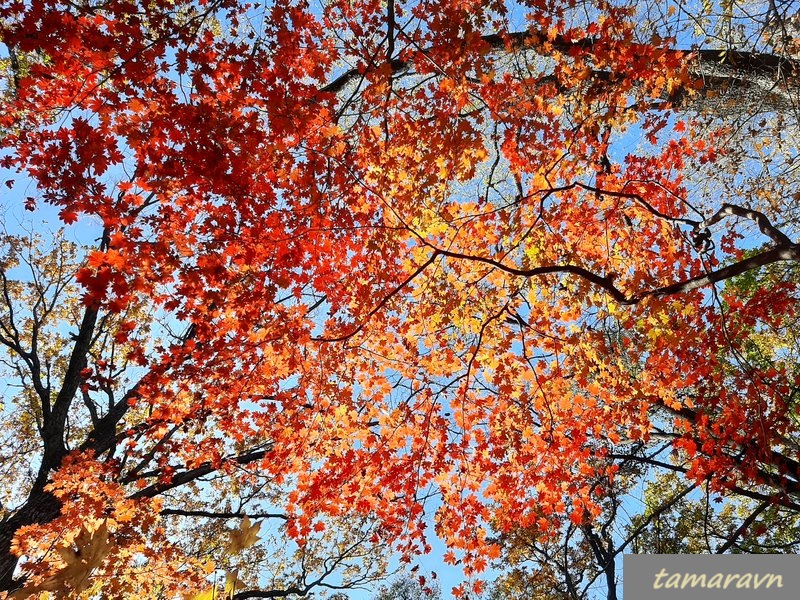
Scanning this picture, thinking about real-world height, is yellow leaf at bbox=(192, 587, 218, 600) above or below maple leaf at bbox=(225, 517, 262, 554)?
below

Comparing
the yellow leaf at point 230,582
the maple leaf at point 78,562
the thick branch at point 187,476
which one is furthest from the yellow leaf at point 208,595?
the thick branch at point 187,476

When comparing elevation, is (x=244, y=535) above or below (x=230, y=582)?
above

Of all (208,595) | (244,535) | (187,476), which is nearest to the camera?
(208,595)

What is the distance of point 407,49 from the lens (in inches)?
298

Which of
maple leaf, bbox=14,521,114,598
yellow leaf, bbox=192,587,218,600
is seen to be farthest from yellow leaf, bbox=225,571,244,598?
maple leaf, bbox=14,521,114,598

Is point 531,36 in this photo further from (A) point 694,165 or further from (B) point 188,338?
(B) point 188,338

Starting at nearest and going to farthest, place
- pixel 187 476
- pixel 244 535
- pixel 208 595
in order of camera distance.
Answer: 1. pixel 208 595
2. pixel 244 535
3. pixel 187 476

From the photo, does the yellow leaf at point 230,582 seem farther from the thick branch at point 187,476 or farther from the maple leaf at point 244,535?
the thick branch at point 187,476

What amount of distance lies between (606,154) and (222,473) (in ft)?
33.5

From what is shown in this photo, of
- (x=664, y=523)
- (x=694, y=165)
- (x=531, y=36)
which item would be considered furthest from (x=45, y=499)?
(x=664, y=523)

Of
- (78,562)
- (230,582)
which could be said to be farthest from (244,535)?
(78,562)

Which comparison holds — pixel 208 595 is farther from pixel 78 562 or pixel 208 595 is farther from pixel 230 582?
pixel 78 562

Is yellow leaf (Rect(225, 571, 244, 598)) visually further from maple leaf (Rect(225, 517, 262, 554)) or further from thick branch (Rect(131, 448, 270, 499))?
thick branch (Rect(131, 448, 270, 499))

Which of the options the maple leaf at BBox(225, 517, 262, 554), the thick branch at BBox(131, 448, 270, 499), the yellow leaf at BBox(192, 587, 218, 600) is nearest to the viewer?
the yellow leaf at BBox(192, 587, 218, 600)
